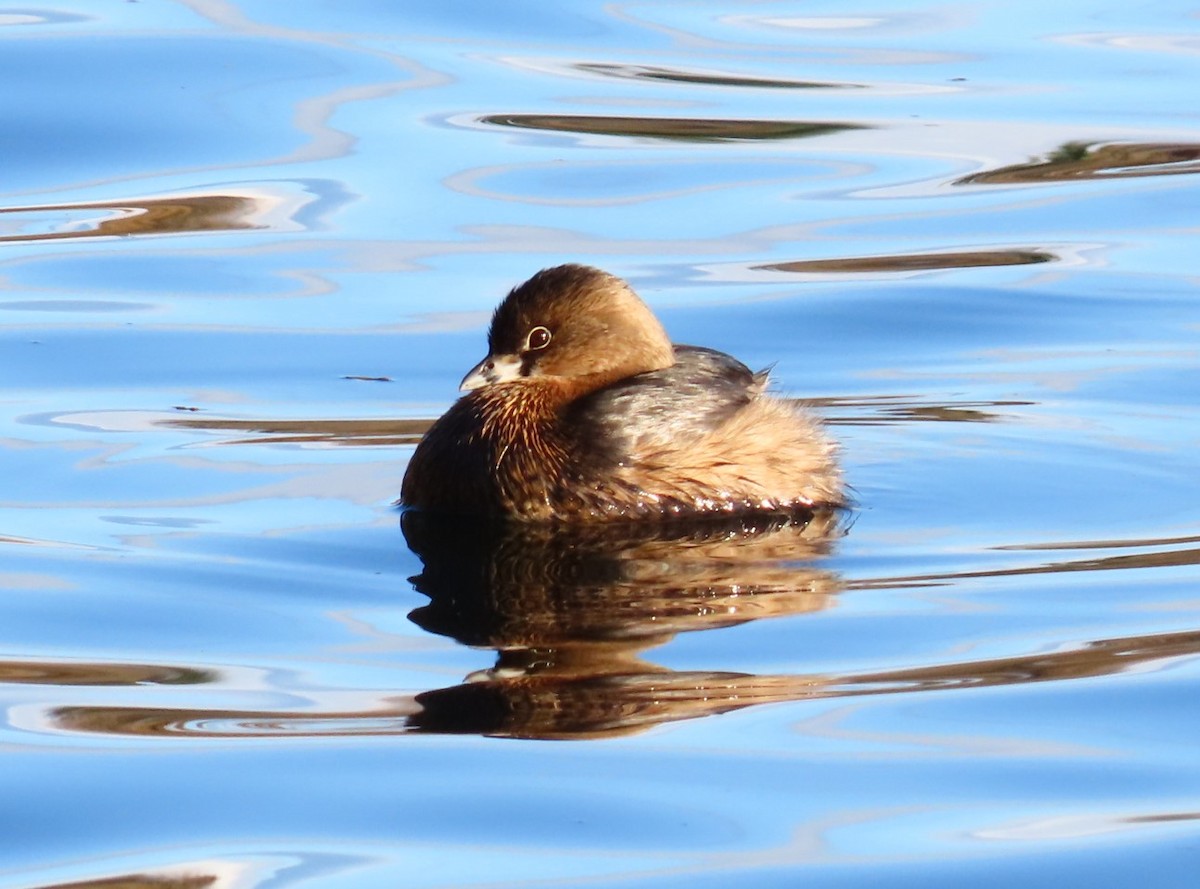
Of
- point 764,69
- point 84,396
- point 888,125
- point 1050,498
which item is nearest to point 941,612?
point 1050,498

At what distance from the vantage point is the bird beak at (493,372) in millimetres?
8109

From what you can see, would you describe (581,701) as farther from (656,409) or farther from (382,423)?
(382,423)

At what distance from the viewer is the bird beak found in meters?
8.11

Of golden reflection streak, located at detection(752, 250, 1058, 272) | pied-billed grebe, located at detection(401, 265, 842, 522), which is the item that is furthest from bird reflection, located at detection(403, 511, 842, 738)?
golden reflection streak, located at detection(752, 250, 1058, 272)

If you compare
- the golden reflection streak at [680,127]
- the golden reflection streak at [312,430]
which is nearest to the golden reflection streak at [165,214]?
the golden reflection streak at [680,127]

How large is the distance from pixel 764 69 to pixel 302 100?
285cm

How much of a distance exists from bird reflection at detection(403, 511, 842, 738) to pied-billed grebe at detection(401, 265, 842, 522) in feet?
0.40

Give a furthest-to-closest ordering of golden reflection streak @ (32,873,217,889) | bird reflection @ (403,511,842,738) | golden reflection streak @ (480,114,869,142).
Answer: golden reflection streak @ (480,114,869,142) < bird reflection @ (403,511,842,738) < golden reflection streak @ (32,873,217,889)

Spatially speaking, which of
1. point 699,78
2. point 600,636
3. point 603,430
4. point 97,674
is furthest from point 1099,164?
point 97,674

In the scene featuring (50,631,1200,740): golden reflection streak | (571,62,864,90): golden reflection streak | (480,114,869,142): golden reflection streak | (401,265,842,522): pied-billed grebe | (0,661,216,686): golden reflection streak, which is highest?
(571,62,864,90): golden reflection streak

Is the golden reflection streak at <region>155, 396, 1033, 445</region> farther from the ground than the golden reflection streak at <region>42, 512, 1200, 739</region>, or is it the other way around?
the golden reflection streak at <region>155, 396, 1033, 445</region>

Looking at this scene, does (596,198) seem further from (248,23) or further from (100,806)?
(100,806)

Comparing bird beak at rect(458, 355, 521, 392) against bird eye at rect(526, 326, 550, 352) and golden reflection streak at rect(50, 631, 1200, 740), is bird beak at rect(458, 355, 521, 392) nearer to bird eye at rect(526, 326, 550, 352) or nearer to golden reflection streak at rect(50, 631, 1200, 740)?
bird eye at rect(526, 326, 550, 352)

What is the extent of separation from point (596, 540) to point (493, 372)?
2.94 ft
